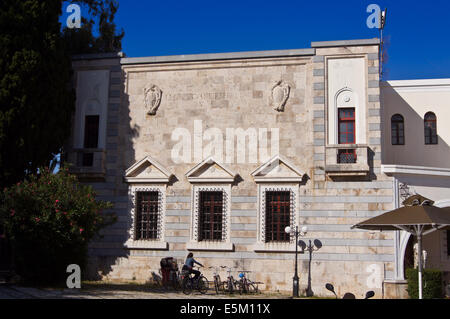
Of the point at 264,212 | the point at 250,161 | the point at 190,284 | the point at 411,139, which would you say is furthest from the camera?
the point at 411,139

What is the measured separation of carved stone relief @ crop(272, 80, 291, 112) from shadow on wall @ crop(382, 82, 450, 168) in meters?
4.63

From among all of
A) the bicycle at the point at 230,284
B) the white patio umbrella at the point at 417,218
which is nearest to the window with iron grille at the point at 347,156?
the bicycle at the point at 230,284

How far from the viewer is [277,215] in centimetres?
2083

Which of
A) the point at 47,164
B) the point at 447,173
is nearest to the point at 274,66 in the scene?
the point at 447,173

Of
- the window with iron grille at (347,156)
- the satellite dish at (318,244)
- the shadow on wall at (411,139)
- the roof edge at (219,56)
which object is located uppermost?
the roof edge at (219,56)

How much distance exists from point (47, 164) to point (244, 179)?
7569mm

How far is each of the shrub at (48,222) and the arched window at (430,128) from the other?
13.1 metres

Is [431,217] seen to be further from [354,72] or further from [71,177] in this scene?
[71,177]

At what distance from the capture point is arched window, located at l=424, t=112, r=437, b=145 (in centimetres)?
2278

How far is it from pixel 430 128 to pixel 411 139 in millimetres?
923

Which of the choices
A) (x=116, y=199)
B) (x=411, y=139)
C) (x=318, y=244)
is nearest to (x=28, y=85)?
(x=116, y=199)

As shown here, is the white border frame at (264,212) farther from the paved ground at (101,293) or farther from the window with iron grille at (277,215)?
the paved ground at (101,293)

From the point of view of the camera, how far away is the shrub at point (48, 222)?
18219mm

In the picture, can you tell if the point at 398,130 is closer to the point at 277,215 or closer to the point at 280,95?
the point at 280,95
